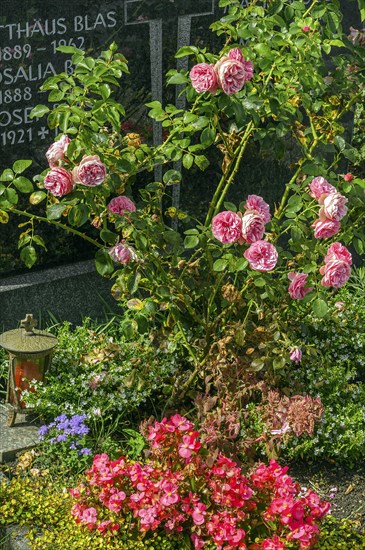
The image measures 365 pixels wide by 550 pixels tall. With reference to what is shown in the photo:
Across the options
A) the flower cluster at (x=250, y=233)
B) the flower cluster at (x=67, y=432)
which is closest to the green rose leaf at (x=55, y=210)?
the flower cluster at (x=250, y=233)

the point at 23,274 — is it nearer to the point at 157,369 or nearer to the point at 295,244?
the point at 157,369

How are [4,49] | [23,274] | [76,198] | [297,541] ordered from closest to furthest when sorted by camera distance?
[297,541], [76,198], [4,49], [23,274]

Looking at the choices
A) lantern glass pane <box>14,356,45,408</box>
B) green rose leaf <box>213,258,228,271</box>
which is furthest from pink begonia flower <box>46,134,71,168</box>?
lantern glass pane <box>14,356,45,408</box>

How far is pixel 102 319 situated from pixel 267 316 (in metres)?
1.22

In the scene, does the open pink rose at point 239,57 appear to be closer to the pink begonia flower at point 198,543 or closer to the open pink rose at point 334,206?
the open pink rose at point 334,206

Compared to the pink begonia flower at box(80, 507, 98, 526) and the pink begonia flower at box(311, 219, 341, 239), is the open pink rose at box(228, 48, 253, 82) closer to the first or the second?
the pink begonia flower at box(311, 219, 341, 239)

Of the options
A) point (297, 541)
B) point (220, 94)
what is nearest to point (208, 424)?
point (297, 541)

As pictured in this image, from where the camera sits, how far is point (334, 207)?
15.3 feet

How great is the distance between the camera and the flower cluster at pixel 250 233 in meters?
4.62

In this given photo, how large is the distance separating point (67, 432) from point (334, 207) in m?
1.50

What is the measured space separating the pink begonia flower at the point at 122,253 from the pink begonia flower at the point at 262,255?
1.74ft

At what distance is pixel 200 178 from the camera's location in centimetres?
648

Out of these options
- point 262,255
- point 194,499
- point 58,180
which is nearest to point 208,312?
point 262,255

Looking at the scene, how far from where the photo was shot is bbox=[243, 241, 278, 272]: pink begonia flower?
15.1 feet
